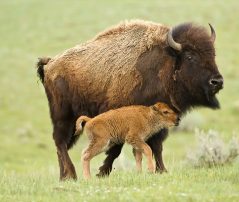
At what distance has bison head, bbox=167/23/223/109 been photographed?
36.0 ft

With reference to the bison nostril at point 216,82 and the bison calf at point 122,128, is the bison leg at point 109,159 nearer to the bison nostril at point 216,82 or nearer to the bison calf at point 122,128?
the bison calf at point 122,128

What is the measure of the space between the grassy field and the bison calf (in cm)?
46

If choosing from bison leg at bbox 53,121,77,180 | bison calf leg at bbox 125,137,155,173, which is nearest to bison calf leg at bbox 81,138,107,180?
bison calf leg at bbox 125,137,155,173

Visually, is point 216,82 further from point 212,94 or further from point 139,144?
point 139,144

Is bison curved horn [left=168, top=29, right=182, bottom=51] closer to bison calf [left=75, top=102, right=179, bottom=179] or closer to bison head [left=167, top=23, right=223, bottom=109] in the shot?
bison head [left=167, top=23, right=223, bottom=109]

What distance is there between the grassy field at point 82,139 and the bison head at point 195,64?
1.19 m

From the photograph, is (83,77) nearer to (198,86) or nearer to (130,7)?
(198,86)

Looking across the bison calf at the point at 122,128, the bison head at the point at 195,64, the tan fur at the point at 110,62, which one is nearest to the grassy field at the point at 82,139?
the bison calf at the point at 122,128

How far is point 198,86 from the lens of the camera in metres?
11.1

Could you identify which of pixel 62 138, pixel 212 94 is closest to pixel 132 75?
pixel 212 94

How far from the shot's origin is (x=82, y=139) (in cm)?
2481

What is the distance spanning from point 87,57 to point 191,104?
78.5 inches

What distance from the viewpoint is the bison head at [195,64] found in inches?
432

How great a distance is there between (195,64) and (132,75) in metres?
1.03
